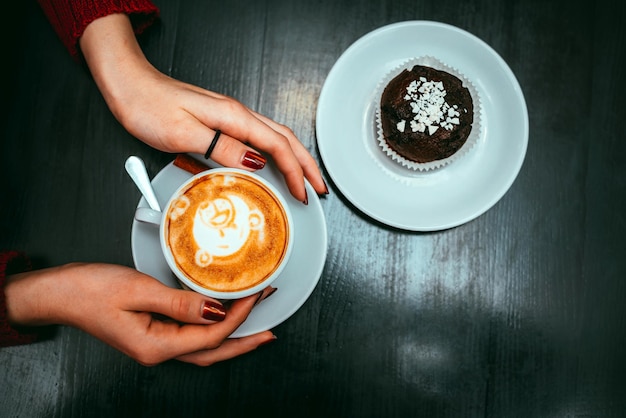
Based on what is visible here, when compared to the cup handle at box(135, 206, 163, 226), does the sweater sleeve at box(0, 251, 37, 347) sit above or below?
below

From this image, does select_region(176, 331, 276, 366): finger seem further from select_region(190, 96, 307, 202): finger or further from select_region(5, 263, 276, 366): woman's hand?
select_region(190, 96, 307, 202): finger

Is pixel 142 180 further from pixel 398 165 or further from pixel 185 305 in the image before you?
pixel 398 165

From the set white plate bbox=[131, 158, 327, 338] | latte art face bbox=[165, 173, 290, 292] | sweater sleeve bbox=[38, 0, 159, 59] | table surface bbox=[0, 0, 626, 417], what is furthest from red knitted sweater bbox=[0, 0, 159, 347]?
latte art face bbox=[165, 173, 290, 292]

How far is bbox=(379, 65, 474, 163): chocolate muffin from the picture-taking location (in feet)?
3.31

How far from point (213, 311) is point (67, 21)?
2.04ft

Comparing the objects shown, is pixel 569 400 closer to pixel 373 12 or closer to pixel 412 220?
pixel 412 220

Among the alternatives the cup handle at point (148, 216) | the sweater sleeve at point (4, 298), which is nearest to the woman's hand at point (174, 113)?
the cup handle at point (148, 216)

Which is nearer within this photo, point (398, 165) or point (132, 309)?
point (132, 309)

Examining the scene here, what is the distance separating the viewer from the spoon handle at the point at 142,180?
940mm

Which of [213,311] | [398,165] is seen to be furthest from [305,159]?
[213,311]

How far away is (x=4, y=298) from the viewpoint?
932 mm

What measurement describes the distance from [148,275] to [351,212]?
1.48 feet

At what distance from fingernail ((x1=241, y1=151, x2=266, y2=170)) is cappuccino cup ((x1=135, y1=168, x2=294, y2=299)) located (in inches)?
2.0

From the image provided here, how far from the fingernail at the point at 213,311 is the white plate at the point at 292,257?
12cm
